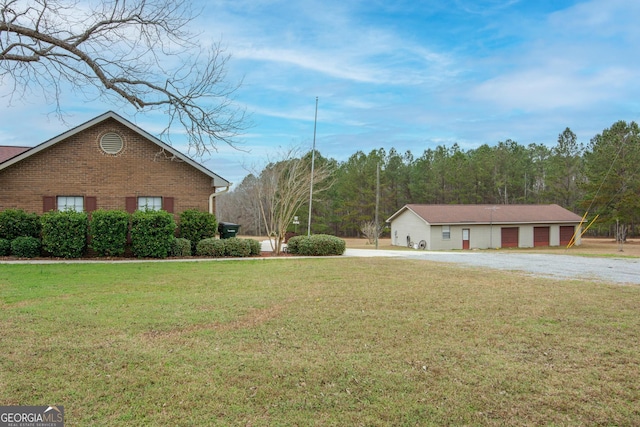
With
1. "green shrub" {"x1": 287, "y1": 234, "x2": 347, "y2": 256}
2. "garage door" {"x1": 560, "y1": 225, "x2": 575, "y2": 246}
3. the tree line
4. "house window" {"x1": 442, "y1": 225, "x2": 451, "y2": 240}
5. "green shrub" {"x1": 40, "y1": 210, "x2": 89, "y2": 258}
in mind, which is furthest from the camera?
the tree line

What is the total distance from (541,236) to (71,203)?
35.3m

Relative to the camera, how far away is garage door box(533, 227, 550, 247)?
38.1m

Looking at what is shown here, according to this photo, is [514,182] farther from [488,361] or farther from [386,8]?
[488,361]

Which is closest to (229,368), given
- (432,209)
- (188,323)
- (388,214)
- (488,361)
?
(188,323)

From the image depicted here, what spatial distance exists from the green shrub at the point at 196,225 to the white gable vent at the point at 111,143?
11.0ft

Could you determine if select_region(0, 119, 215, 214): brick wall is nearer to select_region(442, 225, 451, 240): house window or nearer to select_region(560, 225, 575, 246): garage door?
select_region(442, 225, 451, 240): house window

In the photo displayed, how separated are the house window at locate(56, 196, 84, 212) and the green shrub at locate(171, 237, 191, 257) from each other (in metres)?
3.81

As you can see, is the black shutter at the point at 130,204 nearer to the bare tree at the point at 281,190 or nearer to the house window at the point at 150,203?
the house window at the point at 150,203

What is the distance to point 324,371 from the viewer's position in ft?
14.3

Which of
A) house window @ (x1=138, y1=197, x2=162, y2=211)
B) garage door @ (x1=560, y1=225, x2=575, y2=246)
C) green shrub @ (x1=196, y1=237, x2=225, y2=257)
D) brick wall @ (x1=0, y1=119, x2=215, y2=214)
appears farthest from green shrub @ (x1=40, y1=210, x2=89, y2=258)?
garage door @ (x1=560, y1=225, x2=575, y2=246)

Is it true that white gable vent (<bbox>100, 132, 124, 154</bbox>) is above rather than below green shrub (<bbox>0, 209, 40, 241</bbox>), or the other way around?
above

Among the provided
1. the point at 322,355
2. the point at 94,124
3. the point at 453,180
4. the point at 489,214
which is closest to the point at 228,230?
the point at 94,124

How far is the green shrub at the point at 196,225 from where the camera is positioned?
16625 mm

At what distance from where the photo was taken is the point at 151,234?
15133 mm
